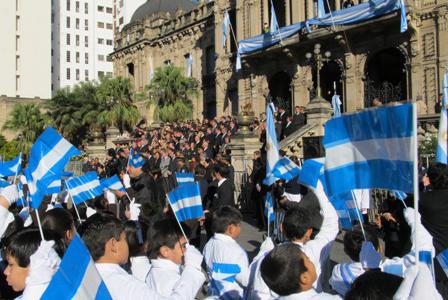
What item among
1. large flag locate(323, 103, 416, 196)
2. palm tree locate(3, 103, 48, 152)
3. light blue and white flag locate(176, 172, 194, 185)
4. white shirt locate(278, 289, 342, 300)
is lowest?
white shirt locate(278, 289, 342, 300)

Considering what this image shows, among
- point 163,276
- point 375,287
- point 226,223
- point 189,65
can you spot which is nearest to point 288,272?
point 375,287

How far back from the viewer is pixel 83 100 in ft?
148

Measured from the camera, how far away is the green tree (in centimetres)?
3253

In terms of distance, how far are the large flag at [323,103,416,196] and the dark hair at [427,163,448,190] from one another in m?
1.81

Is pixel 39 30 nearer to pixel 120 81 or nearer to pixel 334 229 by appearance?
pixel 120 81

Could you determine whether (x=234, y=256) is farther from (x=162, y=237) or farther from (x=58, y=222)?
(x=58, y=222)

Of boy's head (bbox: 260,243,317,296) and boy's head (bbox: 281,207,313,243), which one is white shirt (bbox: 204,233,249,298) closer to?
boy's head (bbox: 281,207,313,243)

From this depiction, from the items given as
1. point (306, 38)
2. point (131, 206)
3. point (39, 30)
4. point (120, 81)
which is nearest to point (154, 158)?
point (131, 206)

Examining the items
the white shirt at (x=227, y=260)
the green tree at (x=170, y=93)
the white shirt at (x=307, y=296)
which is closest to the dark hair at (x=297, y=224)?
the white shirt at (x=227, y=260)

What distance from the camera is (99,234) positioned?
3.48 m

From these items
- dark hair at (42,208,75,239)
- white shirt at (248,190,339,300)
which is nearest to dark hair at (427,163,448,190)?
white shirt at (248,190,339,300)

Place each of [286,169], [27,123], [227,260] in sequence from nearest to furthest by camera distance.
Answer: [227,260] < [286,169] < [27,123]

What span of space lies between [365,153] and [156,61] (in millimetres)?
40721

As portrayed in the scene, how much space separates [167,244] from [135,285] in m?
0.71
